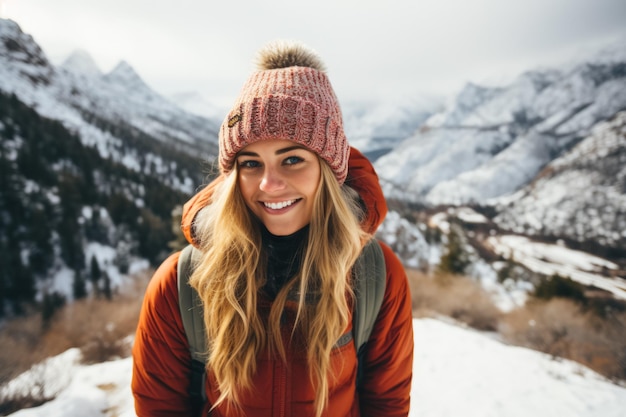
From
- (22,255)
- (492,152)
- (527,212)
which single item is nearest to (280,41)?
(22,255)

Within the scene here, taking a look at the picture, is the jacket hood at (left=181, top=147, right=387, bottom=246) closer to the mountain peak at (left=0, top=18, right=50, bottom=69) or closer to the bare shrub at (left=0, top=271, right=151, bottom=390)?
the bare shrub at (left=0, top=271, right=151, bottom=390)

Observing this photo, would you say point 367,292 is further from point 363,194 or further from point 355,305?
point 363,194

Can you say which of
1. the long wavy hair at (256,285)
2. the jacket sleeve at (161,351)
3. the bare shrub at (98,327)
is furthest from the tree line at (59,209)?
the long wavy hair at (256,285)

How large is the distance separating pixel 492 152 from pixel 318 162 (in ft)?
552

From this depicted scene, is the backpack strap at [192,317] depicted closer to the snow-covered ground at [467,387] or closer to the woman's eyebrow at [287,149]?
the woman's eyebrow at [287,149]

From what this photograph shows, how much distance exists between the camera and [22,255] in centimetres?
2012

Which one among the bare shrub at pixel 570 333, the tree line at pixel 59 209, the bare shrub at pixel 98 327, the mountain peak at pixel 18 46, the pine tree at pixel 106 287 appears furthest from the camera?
the mountain peak at pixel 18 46

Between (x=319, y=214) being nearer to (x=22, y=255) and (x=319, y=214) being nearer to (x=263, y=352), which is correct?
(x=263, y=352)

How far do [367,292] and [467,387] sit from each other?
18.4 ft

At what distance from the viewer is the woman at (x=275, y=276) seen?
1.53 metres

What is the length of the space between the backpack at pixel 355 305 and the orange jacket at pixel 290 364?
0.14ft

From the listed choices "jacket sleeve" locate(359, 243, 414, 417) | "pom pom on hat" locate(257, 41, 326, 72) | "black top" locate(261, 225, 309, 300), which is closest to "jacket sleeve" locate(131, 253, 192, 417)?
"black top" locate(261, 225, 309, 300)

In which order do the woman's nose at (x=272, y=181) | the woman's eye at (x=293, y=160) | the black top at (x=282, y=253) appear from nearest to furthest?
1. the woman's nose at (x=272, y=181)
2. the woman's eye at (x=293, y=160)
3. the black top at (x=282, y=253)

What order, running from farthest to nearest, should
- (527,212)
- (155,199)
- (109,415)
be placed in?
(527,212) < (155,199) < (109,415)
